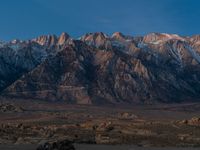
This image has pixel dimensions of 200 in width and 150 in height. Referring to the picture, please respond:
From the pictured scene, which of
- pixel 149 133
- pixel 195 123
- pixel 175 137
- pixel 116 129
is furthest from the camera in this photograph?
pixel 195 123

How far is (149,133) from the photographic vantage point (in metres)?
118

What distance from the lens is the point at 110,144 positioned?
89750mm

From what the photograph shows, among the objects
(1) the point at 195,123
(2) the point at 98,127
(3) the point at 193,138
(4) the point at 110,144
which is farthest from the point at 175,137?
(1) the point at 195,123

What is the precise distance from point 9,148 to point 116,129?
57.6 meters

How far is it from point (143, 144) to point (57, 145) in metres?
26.7

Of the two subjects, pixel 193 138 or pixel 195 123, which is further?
pixel 195 123

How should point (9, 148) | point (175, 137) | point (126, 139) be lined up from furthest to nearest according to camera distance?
point (175, 137), point (126, 139), point (9, 148)

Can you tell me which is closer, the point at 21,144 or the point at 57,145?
the point at 57,145

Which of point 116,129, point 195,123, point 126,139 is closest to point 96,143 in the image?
point 126,139

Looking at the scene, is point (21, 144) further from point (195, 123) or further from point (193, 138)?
point (195, 123)

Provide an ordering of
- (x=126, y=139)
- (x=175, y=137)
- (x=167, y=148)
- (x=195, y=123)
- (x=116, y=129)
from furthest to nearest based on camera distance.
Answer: (x=195, y=123), (x=116, y=129), (x=175, y=137), (x=126, y=139), (x=167, y=148)

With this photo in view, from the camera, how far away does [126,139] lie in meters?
99.1

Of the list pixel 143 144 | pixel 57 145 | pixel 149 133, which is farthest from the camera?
pixel 149 133

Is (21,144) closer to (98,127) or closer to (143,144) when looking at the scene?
(143,144)
